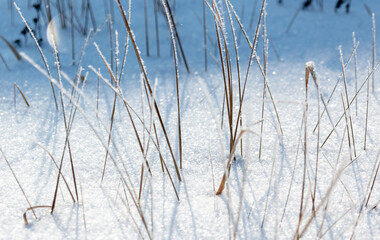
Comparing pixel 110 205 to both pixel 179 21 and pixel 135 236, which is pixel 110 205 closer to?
pixel 135 236

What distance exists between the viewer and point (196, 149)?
1.01 metres

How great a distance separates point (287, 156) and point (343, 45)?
85 centimetres

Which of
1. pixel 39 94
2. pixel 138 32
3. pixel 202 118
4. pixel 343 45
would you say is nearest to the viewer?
pixel 202 118

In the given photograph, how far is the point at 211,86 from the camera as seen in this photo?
137 centimetres

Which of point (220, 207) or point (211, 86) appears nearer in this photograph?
point (220, 207)

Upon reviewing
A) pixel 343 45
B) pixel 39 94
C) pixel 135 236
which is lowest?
pixel 135 236

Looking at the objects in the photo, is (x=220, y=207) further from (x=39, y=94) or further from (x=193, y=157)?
(x=39, y=94)

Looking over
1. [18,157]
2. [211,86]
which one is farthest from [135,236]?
[211,86]

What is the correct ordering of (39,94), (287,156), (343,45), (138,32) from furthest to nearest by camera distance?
(138,32)
(343,45)
(39,94)
(287,156)

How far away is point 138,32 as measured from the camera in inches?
69.9

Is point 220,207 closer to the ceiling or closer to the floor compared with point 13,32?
closer to the floor

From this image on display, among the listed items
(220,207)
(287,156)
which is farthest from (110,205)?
(287,156)

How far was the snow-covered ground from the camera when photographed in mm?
736

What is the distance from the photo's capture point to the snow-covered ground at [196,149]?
2.41 feet
